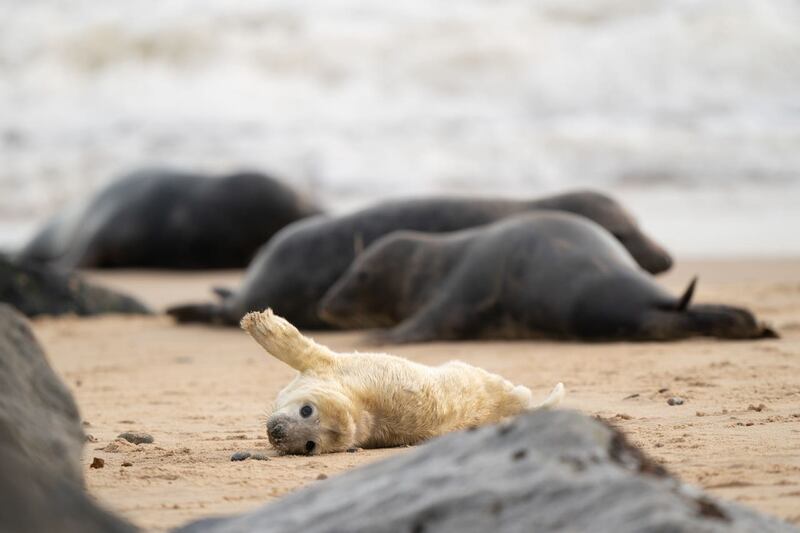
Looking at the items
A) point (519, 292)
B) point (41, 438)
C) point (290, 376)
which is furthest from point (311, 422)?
point (519, 292)

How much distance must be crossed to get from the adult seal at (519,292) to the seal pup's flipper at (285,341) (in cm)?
317

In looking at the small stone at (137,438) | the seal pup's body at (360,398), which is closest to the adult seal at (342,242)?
the small stone at (137,438)

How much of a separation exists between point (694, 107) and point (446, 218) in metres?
14.1

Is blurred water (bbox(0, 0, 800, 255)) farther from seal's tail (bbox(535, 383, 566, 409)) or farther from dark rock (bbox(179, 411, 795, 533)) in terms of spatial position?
dark rock (bbox(179, 411, 795, 533))

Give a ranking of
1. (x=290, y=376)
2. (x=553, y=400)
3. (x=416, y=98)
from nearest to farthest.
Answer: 1. (x=553, y=400)
2. (x=290, y=376)
3. (x=416, y=98)

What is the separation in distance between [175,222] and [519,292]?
6571 mm

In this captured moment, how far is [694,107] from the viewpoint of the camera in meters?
21.9

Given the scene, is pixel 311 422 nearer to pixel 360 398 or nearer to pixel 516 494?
pixel 360 398

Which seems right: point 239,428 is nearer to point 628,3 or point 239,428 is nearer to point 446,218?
point 446,218

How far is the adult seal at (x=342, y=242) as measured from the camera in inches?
337

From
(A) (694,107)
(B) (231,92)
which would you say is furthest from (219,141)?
(A) (694,107)

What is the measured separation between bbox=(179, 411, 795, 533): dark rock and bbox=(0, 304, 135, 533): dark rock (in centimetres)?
32

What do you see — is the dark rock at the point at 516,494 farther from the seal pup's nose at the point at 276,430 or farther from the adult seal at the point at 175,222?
the adult seal at the point at 175,222

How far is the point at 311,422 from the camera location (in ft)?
11.4
